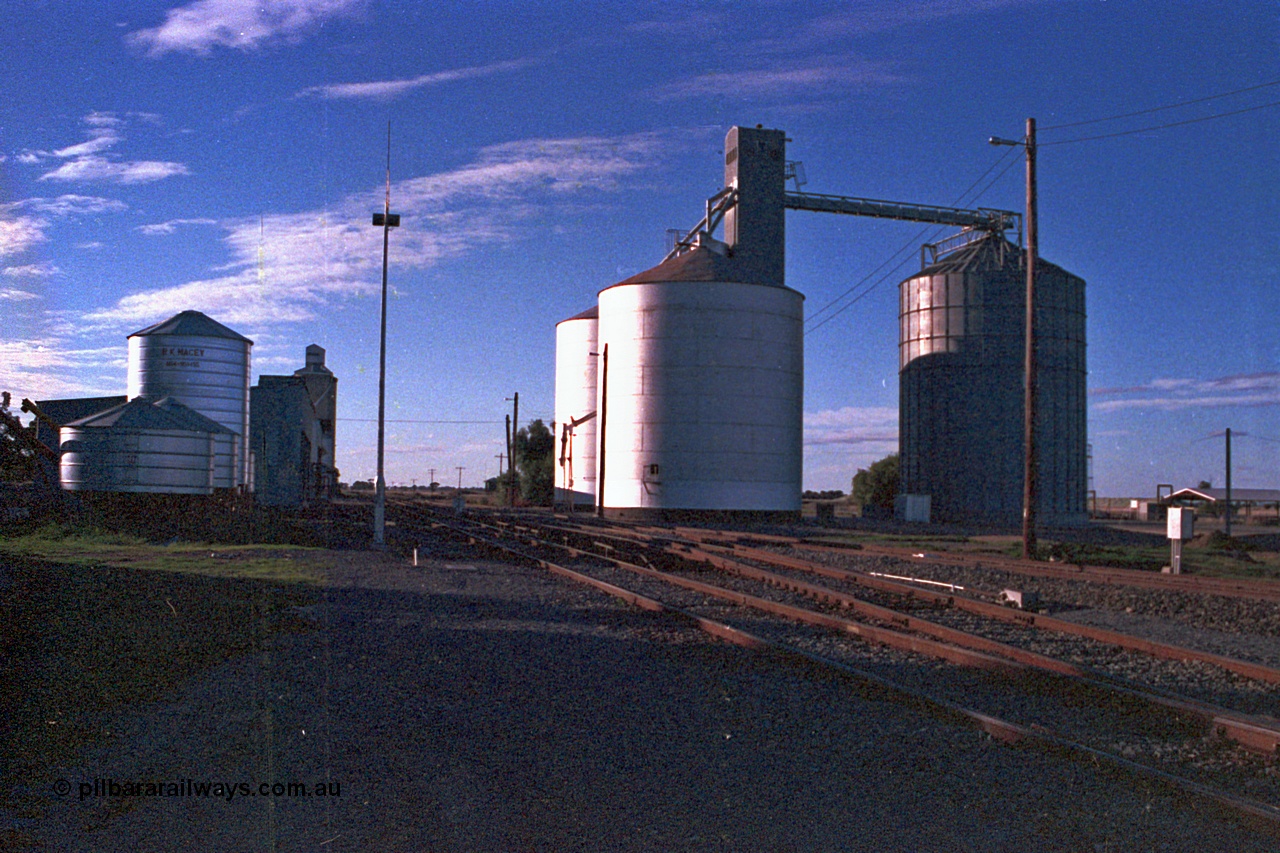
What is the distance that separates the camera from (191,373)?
115 feet

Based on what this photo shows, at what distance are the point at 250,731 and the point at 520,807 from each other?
2461 millimetres

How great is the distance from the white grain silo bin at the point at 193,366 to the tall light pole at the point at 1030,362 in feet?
84.4

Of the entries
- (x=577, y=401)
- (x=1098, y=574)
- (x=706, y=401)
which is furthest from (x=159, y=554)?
(x=577, y=401)

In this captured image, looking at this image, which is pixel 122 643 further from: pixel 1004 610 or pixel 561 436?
pixel 561 436

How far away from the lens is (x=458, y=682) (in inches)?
319

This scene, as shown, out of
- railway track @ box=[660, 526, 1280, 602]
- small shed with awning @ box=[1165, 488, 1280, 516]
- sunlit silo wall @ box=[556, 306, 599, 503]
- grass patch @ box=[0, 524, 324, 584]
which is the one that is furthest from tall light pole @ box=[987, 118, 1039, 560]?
small shed with awning @ box=[1165, 488, 1280, 516]

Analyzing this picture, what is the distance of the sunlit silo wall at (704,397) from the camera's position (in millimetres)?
42094

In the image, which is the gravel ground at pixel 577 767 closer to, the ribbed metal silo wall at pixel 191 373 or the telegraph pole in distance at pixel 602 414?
the ribbed metal silo wall at pixel 191 373

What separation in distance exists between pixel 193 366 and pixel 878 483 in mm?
40216

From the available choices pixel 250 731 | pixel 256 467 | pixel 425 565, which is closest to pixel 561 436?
pixel 256 467

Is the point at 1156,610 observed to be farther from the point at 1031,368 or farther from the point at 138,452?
the point at 138,452

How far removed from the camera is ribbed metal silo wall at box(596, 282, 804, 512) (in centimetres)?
Answer: 4209

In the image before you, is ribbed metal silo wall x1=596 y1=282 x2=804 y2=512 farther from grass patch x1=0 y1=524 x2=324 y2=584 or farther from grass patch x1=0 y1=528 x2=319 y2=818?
grass patch x1=0 y1=528 x2=319 y2=818

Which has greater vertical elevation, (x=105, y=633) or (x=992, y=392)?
(x=992, y=392)
